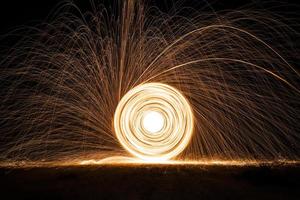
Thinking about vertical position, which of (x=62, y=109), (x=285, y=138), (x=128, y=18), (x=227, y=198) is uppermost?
(x=128, y=18)

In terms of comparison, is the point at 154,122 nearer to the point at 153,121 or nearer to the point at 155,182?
the point at 153,121

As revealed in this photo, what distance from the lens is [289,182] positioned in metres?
8.61

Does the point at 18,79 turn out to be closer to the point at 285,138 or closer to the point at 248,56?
the point at 248,56

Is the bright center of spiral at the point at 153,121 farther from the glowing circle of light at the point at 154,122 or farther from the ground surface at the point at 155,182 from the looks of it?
the ground surface at the point at 155,182

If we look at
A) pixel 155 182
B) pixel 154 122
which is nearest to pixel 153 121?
pixel 154 122

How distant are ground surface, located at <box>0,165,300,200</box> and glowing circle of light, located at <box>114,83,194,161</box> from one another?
1.42m

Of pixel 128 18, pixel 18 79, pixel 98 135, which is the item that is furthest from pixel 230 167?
pixel 18 79

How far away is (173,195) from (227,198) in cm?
102

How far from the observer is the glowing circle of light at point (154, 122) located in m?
11.3

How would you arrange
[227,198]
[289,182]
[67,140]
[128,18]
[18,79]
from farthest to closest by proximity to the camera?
1. [18,79]
2. [67,140]
3. [128,18]
4. [289,182]
5. [227,198]

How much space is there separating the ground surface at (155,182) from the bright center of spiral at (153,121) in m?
1.61

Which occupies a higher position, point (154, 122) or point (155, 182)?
point (154, 122)

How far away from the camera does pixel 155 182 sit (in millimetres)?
8680

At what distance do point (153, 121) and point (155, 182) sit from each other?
294 centimetres
